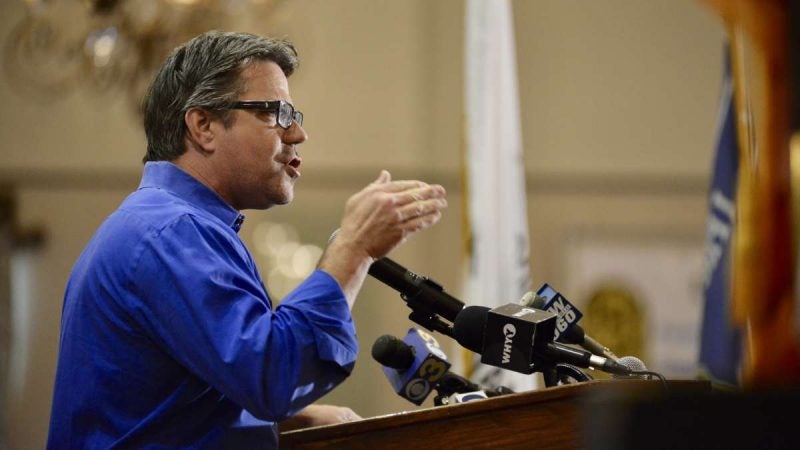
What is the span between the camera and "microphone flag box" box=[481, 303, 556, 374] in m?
1.89

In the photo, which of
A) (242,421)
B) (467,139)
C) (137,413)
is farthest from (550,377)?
(467,139)

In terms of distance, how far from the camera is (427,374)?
2203 millimetres

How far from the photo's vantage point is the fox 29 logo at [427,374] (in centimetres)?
220

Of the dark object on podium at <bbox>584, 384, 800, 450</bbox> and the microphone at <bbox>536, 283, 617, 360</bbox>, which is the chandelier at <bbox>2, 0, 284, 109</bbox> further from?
the dark object on podium at <bbox>584, 384, 800, 450</bbox>

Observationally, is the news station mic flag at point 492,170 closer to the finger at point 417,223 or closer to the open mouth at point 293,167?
the open mouth at point 293,167

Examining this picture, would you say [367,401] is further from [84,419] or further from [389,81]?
[84,419]

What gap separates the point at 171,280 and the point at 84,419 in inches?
12.0

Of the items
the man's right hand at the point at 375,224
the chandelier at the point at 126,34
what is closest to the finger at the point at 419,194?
the man's right hand at the point at 375,224

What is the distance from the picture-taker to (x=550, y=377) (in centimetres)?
196

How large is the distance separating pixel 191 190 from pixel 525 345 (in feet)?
2.27

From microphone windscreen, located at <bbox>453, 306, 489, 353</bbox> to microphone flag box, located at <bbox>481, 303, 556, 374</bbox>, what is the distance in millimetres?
21

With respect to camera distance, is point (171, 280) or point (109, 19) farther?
point (109, 19)

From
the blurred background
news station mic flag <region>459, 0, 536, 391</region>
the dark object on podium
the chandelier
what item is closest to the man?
the dark object on podium

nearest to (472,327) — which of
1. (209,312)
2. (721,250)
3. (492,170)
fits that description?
(209,312)
